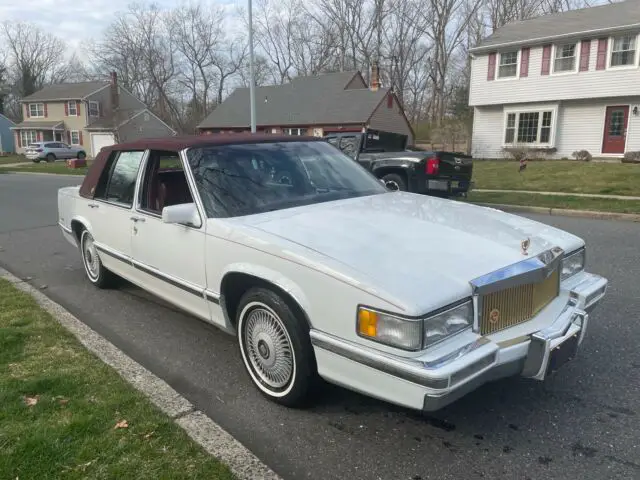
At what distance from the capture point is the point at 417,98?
53594 millimetres

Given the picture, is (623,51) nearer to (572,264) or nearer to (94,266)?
(572,264)

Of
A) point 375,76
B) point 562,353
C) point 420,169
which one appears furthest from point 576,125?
point 562,353

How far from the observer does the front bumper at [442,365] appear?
244 cm

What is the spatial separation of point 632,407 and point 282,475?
6.97 feet

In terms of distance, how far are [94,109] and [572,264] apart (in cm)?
5642

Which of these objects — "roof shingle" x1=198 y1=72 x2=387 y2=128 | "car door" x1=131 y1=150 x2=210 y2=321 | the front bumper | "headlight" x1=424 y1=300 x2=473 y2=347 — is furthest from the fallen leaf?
"roof shingle" x1=198 y1=72 x2=387 y2=128

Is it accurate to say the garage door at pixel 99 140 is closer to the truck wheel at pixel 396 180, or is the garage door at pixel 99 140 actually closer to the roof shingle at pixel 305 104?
the roof shingle at pixel 305 104

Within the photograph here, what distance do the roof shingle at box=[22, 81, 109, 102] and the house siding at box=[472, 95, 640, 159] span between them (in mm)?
41346

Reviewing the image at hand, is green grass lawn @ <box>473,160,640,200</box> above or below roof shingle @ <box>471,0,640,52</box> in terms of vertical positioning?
below

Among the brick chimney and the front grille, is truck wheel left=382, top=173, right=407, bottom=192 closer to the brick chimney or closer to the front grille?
the front grille

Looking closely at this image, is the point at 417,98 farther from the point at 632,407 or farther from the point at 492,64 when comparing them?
the point at 632,407

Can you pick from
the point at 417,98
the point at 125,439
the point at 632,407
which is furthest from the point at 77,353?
the point at 417,98

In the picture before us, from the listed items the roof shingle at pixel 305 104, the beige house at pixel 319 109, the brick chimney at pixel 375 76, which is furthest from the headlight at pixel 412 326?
the brick chimney at pixel 375 76

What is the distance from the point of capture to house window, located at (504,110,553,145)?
25.1 m
